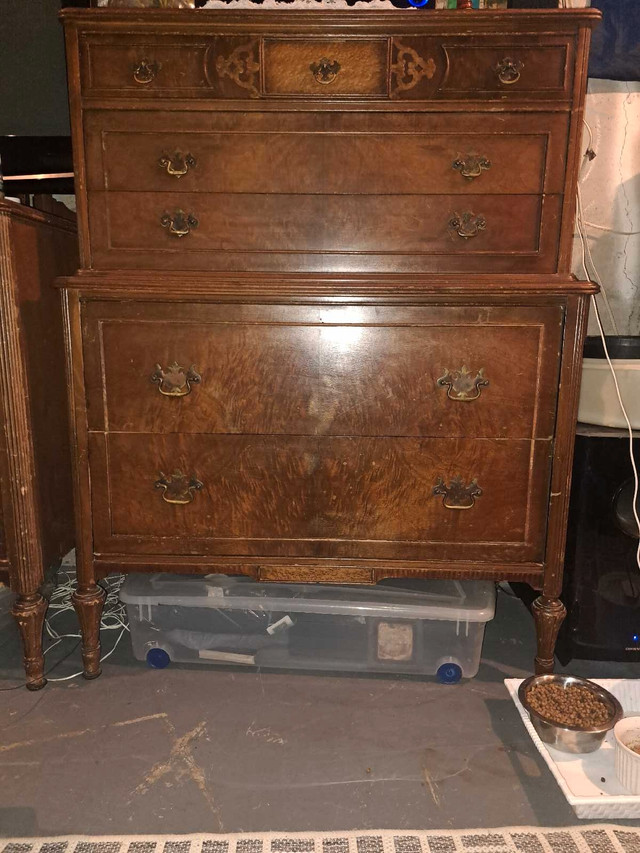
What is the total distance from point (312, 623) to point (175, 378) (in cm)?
81

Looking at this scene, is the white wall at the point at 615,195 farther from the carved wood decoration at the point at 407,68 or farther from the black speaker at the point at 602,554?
the carved wood decoration at the point at 407,68

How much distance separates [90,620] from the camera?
1688mm

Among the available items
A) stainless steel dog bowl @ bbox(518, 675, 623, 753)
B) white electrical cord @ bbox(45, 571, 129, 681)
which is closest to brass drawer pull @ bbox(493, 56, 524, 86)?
stainless steel dog bowl @ bbox(518, 675, 623, 753)

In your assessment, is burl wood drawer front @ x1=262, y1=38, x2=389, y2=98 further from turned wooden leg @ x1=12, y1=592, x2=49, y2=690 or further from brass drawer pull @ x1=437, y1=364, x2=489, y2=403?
turned wooden leg @ x1=12, y1=592, x2=49, y2=690

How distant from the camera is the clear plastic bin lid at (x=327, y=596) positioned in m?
1.69

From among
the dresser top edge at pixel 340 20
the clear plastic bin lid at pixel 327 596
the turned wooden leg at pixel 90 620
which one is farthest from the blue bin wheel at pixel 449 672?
the dresser top edge at pixel 340 20

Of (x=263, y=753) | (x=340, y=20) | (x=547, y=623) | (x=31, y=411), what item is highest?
(x=340, y=20)

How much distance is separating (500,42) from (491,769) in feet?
5.57

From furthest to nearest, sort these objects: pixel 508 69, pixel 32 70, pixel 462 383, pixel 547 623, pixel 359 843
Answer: pixel 32 70
pixel 547 623
pixel 462 383
pixel 508 69
pixel 359 843

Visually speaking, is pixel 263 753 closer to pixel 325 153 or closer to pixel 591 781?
pixel 591 781

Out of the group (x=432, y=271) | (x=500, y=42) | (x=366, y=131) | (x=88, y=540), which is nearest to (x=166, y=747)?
(x=88, y=540)

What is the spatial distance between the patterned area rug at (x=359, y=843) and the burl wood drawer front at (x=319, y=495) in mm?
626

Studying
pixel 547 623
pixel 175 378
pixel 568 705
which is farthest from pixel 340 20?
pixel 568 705

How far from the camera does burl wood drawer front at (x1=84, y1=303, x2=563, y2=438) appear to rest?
4.96 feet
